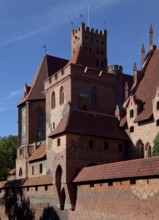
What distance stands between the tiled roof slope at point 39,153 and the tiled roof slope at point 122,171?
13.8 meters

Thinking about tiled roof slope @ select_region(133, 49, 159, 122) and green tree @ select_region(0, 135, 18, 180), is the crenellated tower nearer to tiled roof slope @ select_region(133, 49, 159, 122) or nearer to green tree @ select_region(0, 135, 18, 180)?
green tree @ select_region(0, 135, 18, 180)

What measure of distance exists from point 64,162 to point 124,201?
7231 mm

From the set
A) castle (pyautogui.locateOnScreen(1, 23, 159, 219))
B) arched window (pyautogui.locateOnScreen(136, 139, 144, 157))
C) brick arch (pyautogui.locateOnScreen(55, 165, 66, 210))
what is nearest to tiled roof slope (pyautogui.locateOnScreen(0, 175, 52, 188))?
castle (pyautogui.locateOnScreen(1, 23, 159, 219))

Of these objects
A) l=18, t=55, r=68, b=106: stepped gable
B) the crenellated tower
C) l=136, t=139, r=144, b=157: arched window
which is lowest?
l=136, t=139, r=144, b=157: arched window

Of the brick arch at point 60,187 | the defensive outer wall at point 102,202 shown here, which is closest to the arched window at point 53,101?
the defensive outer wall at point 102,202

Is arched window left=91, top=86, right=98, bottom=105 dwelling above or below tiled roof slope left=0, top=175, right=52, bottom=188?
above

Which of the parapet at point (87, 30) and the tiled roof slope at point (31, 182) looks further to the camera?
the parapet at point (87, 30)

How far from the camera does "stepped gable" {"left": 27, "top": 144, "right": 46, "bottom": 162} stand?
1693 inches

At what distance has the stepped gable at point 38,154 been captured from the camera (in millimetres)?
43013

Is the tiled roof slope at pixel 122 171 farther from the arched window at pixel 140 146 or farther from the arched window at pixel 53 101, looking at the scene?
the arched window at pixel 53 101

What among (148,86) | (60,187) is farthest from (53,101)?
(60,187)

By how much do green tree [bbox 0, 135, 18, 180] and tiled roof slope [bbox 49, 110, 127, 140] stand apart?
1067 inches

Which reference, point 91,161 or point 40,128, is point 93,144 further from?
point 40,128

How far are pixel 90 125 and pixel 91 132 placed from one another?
3.11ft
